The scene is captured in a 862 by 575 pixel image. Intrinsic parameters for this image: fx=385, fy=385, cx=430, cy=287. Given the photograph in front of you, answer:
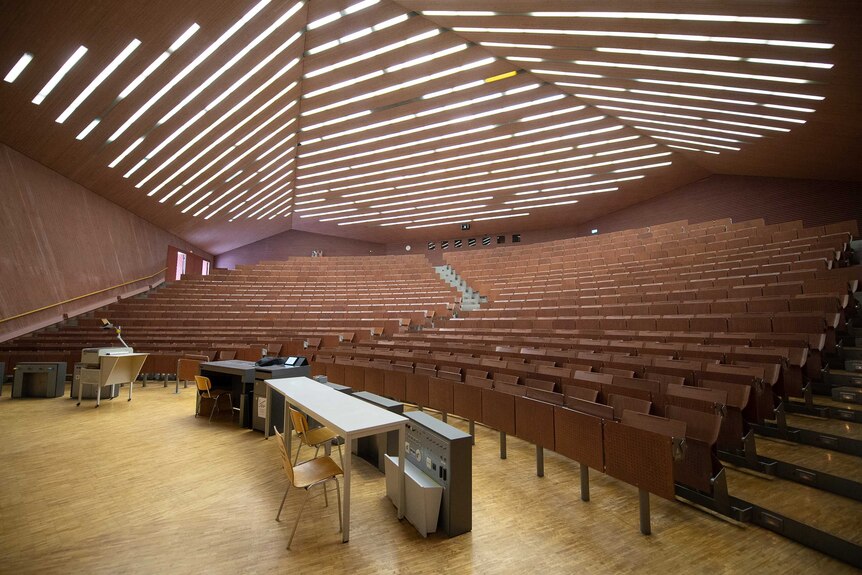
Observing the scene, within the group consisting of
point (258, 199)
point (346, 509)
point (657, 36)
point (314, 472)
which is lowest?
point (346, 509)

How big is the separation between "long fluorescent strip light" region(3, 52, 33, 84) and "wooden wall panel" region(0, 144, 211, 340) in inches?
82.2

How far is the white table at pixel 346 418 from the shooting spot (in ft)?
6.20

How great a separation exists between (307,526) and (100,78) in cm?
671

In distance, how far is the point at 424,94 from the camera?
7.23 meters

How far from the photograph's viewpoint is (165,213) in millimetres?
10523

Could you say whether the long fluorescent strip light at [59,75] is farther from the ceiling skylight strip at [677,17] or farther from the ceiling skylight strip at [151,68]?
the ceiling skylight strip at [677,17]

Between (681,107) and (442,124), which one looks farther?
(442,124)

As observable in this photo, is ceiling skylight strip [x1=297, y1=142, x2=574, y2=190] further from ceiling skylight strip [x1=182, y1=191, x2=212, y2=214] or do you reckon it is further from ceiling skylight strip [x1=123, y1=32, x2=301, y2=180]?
ceiling skylight strip [x1=123, y1=32, x2=301, y2=180]

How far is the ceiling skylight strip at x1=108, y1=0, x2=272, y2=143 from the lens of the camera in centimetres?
520

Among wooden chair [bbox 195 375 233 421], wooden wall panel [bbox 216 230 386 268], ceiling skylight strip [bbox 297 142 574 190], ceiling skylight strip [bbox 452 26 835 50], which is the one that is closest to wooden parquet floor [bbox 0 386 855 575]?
wooden chair [bbox 195 375 233 421]

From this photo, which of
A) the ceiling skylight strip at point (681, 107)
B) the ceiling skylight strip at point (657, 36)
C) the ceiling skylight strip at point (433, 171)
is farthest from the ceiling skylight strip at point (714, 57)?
the ceiling skylight strip at point (433, 171)

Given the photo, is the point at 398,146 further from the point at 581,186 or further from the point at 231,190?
the point at 581,186

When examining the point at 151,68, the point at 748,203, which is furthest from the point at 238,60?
the point at 748,203

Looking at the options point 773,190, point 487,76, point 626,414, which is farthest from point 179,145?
point 773,190
